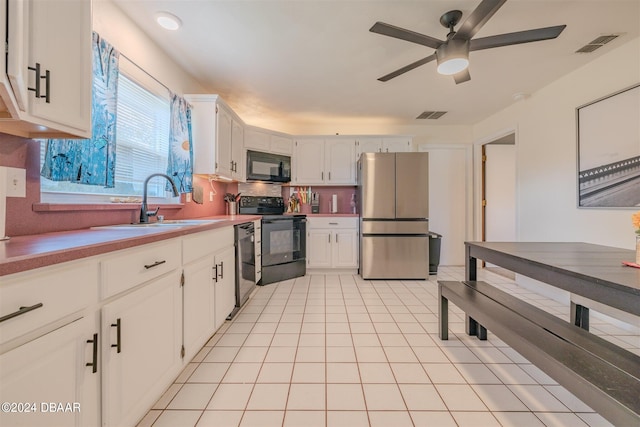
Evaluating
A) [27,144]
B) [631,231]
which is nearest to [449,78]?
[631,231]

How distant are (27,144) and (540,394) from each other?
3.00 metres

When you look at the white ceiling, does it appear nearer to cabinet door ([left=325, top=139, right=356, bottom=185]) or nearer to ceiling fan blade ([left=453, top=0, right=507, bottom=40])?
ceiling fan blade ([left=453, top=0, right=507, bottom=40])

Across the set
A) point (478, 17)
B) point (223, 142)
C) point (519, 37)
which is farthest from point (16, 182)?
point (519, 37)

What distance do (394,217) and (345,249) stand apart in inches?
35.2

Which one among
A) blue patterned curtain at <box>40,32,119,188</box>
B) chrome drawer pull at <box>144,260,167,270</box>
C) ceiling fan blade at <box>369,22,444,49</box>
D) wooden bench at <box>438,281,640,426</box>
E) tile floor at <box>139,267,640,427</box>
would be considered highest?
ceiling fan blade at <box>369,22,444,49</box>

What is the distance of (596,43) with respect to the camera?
7.36ft

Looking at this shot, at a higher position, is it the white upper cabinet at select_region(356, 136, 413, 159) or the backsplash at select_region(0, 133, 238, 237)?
the white upper cabinet at select_region(356, 136, 413, 159)

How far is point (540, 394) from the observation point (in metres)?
1.45

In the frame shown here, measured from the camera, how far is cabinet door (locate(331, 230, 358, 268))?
4.01 m

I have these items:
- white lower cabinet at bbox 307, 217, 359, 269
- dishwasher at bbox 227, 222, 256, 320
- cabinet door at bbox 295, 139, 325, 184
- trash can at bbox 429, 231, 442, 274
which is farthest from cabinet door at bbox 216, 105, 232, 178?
trash can at bbox 429, 231, 442, 274

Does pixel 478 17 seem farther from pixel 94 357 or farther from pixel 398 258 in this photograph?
pixel 398 258

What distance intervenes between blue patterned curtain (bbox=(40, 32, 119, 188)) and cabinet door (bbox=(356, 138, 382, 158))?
3.22 metres

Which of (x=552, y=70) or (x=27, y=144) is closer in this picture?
(x=27, y=144)

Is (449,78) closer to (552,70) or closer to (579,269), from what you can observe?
(552,70)
